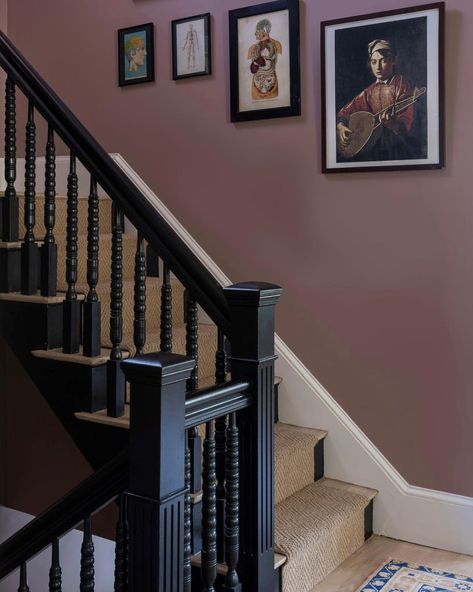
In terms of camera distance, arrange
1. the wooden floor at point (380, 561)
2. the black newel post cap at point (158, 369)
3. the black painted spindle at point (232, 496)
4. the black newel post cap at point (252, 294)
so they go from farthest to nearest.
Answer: the wooden floor at point (380, 561)
the black newel post cap at point (252, 294)
the black painted spindle at point (232, 496)
the black newel post cap at point (158, 369)

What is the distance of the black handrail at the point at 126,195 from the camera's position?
2.33 meters

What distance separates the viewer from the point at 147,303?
3.36 m

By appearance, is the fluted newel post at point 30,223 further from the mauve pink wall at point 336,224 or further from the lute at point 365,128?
the lute at point 365,128

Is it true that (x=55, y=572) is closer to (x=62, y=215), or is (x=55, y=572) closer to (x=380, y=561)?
(x=380, y=561)

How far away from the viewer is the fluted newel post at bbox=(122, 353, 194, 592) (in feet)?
5.05

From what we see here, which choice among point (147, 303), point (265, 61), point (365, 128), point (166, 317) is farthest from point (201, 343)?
point (265, 61)

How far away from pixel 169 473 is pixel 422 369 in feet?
5.45

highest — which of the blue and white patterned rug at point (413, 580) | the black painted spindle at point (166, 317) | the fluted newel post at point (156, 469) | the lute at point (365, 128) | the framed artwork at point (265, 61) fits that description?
the framed artwork at point (265, 61)

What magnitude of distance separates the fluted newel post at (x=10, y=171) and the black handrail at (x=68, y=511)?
4.10 feet

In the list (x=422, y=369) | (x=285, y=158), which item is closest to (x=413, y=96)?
(x=285, y=158)

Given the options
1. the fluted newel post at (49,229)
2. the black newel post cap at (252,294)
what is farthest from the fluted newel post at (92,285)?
the black newel post cap at (252,294)

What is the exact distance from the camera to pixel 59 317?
281 centimetres

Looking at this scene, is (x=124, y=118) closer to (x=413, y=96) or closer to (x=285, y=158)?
(x=285, y=158)

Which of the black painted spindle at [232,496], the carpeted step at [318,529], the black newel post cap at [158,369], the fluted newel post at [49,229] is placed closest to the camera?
the black newel post cap at [158,369]
